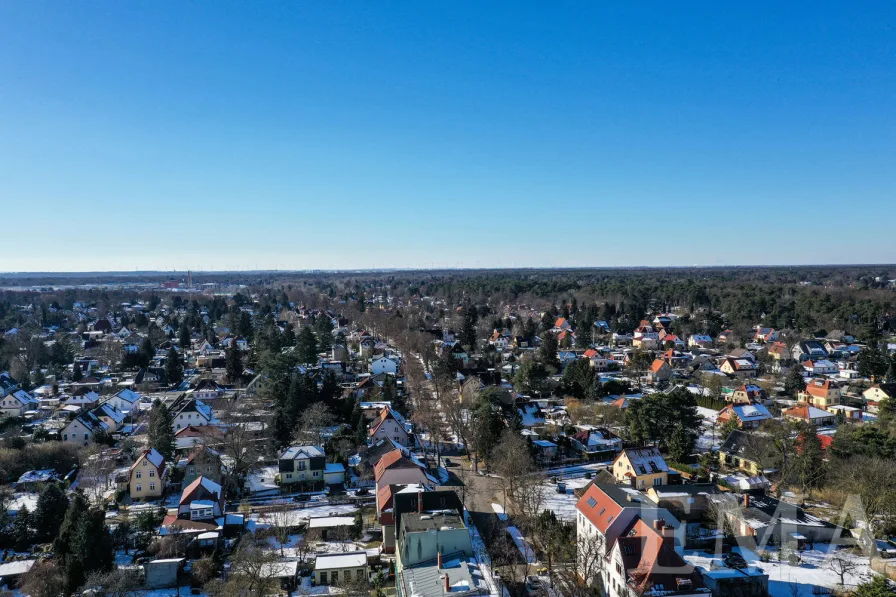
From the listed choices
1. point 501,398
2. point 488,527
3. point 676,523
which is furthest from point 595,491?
point 501,398

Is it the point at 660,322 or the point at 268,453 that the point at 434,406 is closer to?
the point at 268,453

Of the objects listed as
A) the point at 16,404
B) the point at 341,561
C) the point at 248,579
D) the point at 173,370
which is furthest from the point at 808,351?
the point at 16,404

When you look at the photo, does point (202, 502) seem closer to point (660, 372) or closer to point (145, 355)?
point (145, 355)

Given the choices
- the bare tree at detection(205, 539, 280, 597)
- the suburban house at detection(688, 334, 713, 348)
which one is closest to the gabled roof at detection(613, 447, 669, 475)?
the bare tree at detection(205, 539, 280, 597)

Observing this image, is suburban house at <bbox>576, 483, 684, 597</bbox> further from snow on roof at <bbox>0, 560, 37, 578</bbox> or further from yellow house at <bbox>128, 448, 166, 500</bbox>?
yellow house at <bbox>128, 448, 166, 500</bbox>

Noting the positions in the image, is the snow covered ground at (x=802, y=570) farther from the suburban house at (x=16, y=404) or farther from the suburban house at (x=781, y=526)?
the suburban house at (x=16, y=404)

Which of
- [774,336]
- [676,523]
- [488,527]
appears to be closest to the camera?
[676,523]
